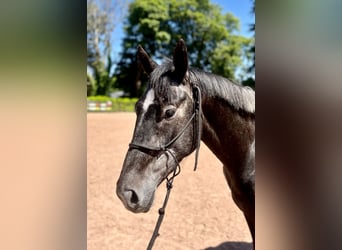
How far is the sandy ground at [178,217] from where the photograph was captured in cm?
329

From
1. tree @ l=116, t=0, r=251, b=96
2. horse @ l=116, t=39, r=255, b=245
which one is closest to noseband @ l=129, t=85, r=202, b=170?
horse @ l=116, t=39, r=255, b=245

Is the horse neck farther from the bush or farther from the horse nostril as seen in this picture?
the bush

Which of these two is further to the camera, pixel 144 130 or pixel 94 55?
pixel 94 55

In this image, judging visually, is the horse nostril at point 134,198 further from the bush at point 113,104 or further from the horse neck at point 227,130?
the bush at point 113,104

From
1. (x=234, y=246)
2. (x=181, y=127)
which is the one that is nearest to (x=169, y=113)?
(x=181, y=127)

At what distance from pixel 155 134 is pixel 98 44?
2023cm

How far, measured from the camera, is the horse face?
1298 millimetres

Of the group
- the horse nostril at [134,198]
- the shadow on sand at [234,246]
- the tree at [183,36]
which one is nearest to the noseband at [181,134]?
the horse nostril at [134,198]

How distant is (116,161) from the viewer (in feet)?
20.3

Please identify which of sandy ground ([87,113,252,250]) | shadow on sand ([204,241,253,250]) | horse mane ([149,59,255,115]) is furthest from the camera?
sandy ground ([87,113,252,250])

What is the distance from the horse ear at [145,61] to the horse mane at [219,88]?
9 cm
